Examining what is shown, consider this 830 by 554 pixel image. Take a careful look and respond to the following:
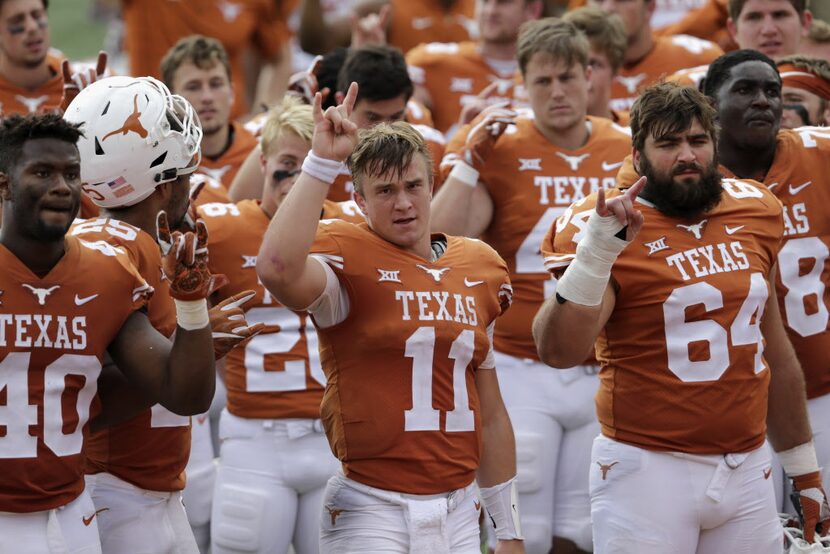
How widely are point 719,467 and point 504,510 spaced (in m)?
0.76

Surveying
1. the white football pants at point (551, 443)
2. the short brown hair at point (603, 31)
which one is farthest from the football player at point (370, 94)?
the white football pants at point (551, 443)

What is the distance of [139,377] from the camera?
13.5 feet

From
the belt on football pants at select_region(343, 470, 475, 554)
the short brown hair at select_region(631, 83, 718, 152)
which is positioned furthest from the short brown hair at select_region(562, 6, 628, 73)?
the belt on football pants at select_region(343, 470, 475, 554)

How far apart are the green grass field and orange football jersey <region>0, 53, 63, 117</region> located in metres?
10.0

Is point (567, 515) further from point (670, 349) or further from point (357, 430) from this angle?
point (357, 430)

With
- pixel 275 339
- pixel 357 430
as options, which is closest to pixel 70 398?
pixel 357 430

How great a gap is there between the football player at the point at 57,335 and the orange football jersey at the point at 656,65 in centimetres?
434

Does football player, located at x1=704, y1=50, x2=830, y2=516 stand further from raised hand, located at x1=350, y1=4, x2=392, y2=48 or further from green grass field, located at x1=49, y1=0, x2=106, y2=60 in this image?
green grass field, located at x1=49, y1=0, x2=106, y2=60

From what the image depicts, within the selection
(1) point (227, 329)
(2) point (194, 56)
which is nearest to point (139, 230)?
(1) point (227, 329)

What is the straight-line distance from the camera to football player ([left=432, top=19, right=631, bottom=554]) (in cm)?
601

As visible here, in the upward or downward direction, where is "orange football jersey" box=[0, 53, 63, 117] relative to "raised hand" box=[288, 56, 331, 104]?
downward

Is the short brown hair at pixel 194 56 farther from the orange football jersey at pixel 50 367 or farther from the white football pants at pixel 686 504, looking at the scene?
the white football pants at pixel 686 504

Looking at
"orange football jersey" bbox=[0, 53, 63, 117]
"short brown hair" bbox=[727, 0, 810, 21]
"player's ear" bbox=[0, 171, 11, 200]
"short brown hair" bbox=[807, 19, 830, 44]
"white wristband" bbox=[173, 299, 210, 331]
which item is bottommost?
"white wristband" bbox=[173, 299, 210, 331]

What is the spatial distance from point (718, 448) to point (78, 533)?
215 cm
